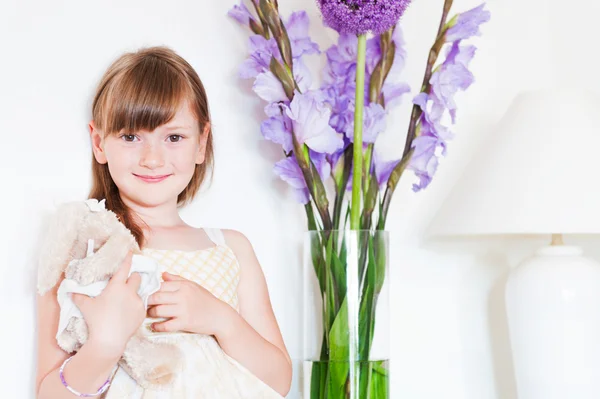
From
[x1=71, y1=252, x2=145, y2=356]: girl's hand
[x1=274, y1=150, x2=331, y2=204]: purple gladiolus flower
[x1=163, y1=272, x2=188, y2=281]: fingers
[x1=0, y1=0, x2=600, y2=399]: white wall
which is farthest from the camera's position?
[x1=274, y1=150, x2=331, y2=204]: purple gladiolus flower

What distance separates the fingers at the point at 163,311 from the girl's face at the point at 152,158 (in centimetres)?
18

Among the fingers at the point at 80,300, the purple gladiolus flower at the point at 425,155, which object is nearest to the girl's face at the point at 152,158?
the fingers at the point at 80,300

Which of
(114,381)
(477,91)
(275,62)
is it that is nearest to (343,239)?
(275,62)

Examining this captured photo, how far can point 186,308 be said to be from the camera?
3.79ft

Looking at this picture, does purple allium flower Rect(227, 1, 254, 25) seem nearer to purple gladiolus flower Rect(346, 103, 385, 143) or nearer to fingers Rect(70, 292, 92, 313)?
purple gladiolus flower Rect(346, 103, 385, 143)

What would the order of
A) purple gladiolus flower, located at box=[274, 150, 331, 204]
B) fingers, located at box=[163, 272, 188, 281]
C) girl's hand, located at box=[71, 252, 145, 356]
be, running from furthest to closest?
purple gladiolus flower, located at box=[274, 150, 331, 204] → fingers, located at box=[163, 272, 188, 281] → girl's hand, located at box=[71, 252, 145, 356]

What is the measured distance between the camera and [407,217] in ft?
5.33

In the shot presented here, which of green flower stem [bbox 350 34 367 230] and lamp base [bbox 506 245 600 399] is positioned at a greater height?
green flower stem [bbox 350 34 367 230]

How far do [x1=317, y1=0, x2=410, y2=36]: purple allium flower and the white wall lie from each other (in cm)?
26

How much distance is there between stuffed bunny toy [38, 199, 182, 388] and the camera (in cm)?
105

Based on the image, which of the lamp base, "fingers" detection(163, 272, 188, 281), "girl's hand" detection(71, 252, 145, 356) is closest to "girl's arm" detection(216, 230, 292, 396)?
"fingers" detection(163, 272, 188, 281)

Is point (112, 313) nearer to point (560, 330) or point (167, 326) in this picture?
point (167, 326)

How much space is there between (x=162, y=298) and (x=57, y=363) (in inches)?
6.5

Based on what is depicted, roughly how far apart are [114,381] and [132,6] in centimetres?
63
